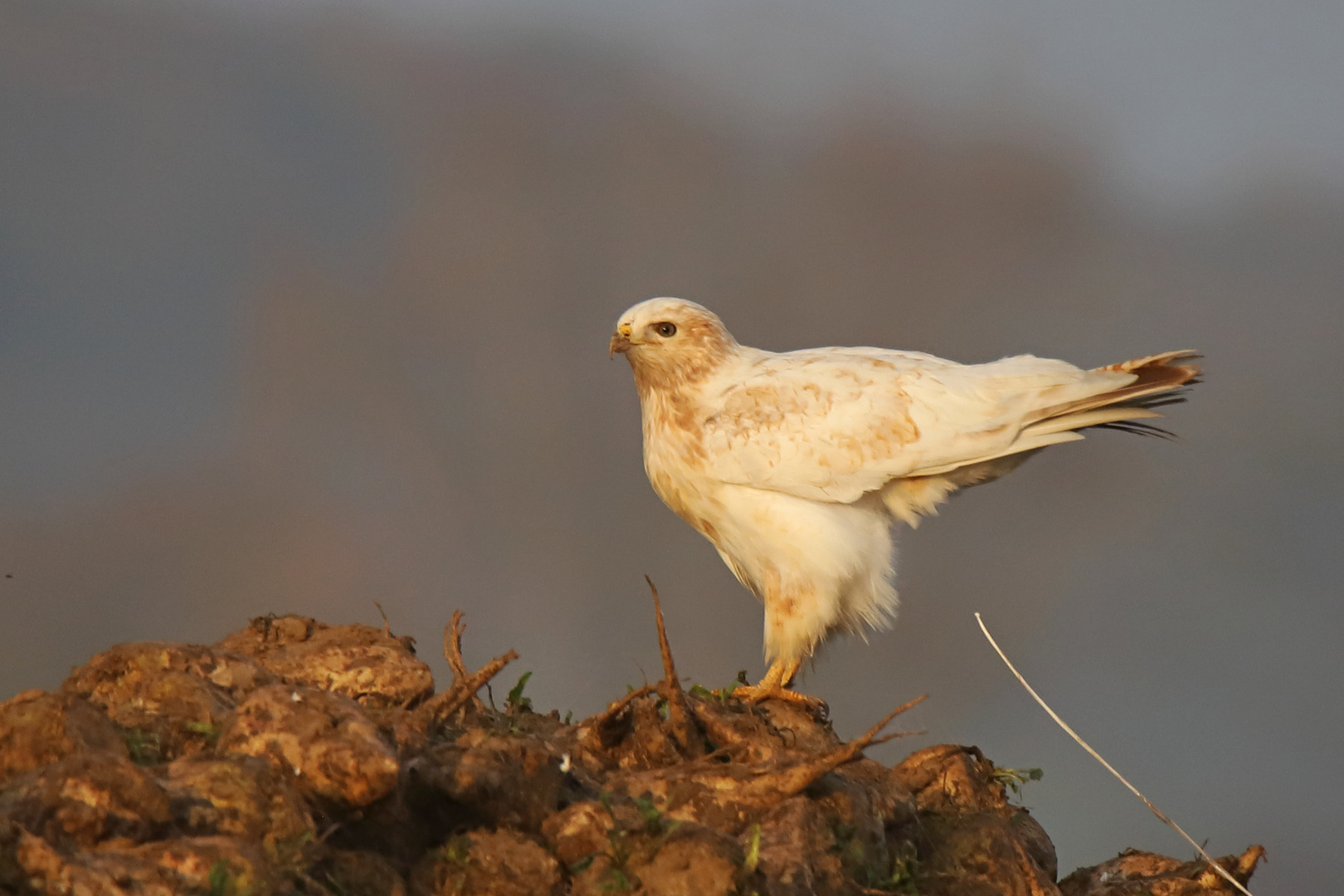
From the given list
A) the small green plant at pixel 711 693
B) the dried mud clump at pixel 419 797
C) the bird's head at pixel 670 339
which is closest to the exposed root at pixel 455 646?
the dried mud clump at pixel 419 797

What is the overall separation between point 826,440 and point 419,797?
3.95 m

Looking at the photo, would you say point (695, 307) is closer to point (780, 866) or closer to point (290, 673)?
point (290, 673)

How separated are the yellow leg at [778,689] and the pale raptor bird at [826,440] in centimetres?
1

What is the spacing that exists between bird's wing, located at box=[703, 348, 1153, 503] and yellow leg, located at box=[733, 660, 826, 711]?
1074 mm

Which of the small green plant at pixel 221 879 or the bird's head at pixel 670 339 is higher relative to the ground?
the bird's head at pixel 670 339

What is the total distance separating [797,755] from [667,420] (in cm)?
342

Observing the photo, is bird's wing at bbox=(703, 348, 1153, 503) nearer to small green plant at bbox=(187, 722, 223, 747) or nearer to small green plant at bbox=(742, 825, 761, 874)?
small green plant at bbox=(742, 825, 761, 874)

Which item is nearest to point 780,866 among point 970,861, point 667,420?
point 970,861

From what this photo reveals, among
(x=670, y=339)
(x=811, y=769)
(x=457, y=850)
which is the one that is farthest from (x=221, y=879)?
(x=670, y=339)

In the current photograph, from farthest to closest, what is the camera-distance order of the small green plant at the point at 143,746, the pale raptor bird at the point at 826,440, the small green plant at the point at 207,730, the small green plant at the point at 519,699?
the pale raptor bird at the point at 826,440 < the small green plant at the point at 519,699 < the small green plant at the point at 207,730 < the small green plant at the point at 143,746

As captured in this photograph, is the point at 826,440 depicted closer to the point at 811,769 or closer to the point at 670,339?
the point at 670,339

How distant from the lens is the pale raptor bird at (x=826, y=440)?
7844 millimetres

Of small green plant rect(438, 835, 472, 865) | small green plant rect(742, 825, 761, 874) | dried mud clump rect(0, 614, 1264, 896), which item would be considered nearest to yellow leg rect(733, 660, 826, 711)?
dried mud clump rect(0, 614, 1264, 896)

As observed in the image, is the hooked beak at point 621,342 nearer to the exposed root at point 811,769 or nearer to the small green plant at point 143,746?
the exposed root at point 811,769
